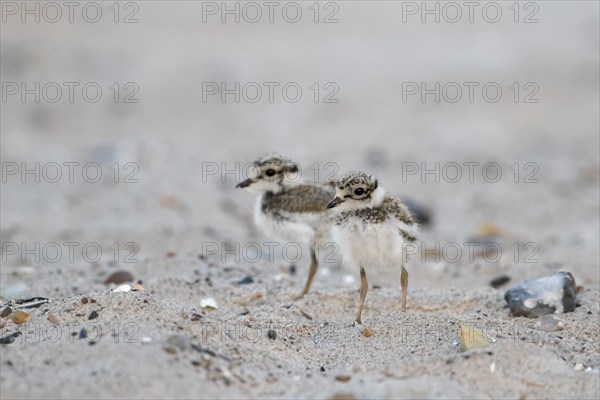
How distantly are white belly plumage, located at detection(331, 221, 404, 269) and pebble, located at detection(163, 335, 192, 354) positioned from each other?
4.84 feet

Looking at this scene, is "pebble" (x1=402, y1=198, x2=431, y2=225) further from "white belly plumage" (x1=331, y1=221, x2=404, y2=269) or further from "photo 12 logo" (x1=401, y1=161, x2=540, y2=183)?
"white belly plumage" (x1=331, y1=221, x2=404, y2=269)

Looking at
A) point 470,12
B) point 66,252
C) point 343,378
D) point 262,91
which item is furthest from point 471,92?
point 343,378

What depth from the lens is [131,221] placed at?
28.2ft

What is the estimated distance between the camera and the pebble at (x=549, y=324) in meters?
5.41

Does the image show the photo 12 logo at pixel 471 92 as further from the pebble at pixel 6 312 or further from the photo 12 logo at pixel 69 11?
the pebble at pixel 6 312

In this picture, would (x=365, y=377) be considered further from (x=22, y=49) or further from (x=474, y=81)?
(x=22, y=49)

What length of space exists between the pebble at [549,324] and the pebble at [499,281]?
1295mm

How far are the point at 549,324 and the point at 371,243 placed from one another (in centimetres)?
115

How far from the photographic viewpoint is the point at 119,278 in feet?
21.6

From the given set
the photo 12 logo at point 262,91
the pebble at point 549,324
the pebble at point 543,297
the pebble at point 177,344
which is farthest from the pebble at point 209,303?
the photo 12 logo at point 262,91

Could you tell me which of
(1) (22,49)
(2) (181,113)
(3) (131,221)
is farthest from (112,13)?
(3) (131,221)

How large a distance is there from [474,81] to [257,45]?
3.86 meters

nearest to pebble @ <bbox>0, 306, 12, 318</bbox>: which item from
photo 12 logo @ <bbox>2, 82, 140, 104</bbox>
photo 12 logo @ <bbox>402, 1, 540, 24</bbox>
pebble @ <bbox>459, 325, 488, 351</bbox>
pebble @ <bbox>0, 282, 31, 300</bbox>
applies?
pebble @ <bbox>0, 282, 31, 300</bbox>

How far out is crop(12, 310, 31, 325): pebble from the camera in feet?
15.9
